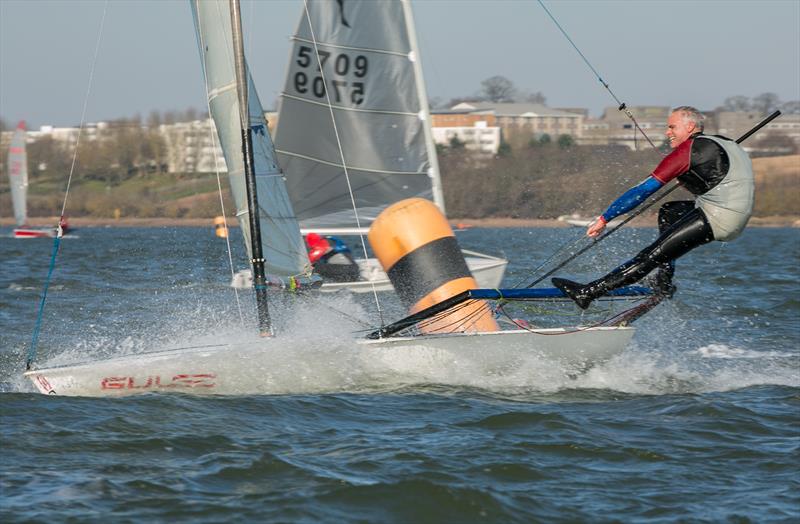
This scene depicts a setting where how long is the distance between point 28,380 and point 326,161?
27.0ft

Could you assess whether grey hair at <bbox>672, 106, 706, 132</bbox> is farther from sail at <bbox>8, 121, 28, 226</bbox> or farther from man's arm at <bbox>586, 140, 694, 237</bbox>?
sail at <bbox>8, 121, 28, 226</bbox>

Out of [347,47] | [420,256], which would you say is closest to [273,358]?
[420,256]

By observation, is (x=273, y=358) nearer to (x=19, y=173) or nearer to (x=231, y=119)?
(x=231, y=119)

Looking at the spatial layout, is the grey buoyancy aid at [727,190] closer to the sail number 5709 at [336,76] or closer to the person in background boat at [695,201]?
the person in background boat at [695,201]

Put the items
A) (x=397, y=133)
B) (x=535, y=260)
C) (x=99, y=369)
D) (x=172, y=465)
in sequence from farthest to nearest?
1. (x=535, y=260)
2. (x=397, y=133)
3. (x=99, y=369)
4. (x=172, y=465)

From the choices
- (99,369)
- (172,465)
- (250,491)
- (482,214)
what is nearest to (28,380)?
(99,369)

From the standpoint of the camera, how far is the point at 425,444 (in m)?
6.14

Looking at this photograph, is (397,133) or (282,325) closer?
(282,325)

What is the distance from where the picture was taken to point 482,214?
2549 inches

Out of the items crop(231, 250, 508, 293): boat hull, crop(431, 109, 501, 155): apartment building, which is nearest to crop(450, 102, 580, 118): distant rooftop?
crop(431, 109, 501, 155): apartment building

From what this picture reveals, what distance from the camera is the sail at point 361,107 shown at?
15133 millimetres

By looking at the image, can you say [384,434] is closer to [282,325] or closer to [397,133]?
[282,325]

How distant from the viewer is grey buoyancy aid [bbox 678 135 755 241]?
725cm

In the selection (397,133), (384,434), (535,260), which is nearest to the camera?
(384,434)
